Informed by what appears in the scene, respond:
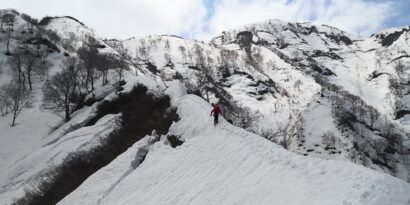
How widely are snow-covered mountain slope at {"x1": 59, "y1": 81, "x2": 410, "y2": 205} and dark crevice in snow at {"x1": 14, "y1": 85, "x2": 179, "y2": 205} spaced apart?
2.95 m

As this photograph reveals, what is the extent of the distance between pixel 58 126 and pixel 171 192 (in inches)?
1728

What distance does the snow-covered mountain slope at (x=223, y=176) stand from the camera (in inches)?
612

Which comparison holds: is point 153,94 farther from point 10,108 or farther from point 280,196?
point 10,108

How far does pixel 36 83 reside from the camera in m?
91.3

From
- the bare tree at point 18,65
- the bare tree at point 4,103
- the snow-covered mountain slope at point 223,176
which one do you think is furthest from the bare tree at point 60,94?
the snow-covered mountain slope at point 223,176

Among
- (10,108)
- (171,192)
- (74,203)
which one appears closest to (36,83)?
(10,108)

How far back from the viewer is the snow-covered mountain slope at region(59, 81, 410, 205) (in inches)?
612

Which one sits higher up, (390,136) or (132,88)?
(132,88)


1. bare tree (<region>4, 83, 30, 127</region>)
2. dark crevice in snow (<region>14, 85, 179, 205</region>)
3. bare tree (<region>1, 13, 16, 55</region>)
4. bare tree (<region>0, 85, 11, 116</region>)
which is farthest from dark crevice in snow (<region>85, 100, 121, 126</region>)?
bare tree (<region>1, 13, 16, 55</region>)

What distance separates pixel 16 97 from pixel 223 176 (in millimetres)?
63754

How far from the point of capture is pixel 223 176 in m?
22.6

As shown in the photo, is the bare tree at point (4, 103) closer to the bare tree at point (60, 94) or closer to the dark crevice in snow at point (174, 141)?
the bare tree at point (60, 94)

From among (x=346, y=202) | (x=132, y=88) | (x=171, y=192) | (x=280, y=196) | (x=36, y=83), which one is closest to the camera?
(x=346, y=202)

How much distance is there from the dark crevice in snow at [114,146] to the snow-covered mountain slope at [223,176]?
295 cm
